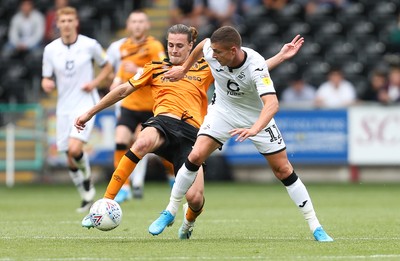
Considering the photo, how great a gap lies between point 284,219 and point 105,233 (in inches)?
106

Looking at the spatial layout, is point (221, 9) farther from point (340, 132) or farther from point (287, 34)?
point (340, 132)

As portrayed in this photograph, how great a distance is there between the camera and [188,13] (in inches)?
963

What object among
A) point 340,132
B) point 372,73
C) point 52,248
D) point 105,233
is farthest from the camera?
point 372,73

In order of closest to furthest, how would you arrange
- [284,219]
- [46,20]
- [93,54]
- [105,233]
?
1. [105,233]
2. [284,219]
3. [93,54]
4. [46,20]

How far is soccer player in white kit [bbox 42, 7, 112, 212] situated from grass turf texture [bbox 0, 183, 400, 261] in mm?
639

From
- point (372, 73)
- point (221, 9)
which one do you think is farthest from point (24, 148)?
point (372, 73)

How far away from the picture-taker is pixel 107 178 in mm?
21672

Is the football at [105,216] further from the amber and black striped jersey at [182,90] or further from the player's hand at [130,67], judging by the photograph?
the player's hand at [130,67]

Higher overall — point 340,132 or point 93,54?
point 93,54

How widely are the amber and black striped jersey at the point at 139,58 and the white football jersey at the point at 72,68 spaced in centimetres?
76

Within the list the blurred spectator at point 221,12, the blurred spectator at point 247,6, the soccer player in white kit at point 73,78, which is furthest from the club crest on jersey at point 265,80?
the blurred spectator at point 247,6

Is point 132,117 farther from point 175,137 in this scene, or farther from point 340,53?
point 340,53

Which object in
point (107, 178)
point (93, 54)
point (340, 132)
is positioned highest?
point (93, 54)

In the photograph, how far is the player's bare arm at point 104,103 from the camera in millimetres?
9633
